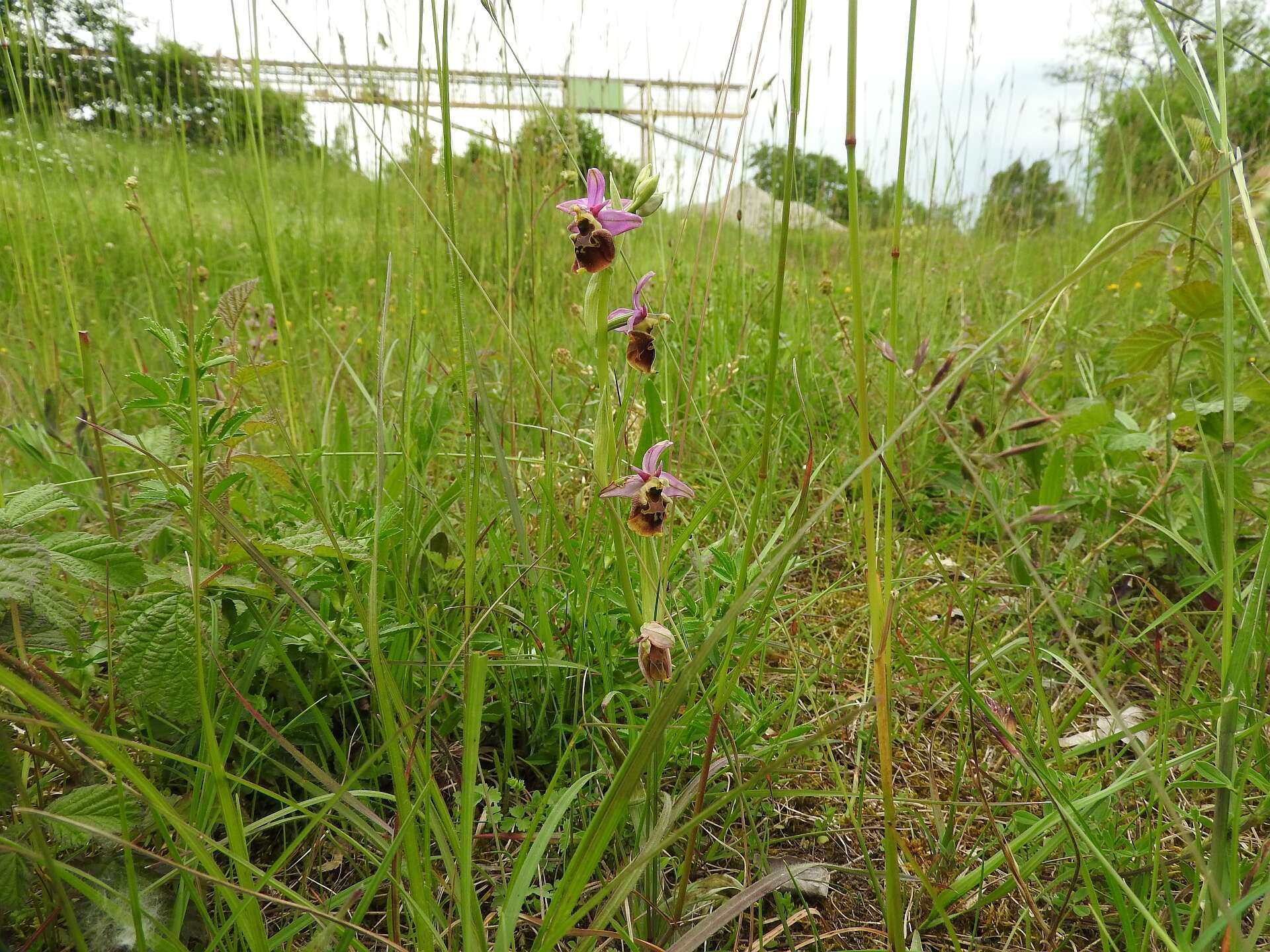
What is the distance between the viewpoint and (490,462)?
4.70ft

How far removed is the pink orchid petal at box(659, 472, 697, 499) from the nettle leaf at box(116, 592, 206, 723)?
1.75 ft

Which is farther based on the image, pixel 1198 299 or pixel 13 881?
pixel 1198 299

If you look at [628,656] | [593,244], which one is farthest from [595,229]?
[628,656]

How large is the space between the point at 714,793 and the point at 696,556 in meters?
0.35

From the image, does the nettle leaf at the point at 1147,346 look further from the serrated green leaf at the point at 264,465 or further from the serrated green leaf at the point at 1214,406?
the serrated green leaf at the point at 264,465

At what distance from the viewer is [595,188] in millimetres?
939

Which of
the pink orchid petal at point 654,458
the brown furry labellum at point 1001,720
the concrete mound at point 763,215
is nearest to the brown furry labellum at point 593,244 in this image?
the pink orchid petal at point 654,458

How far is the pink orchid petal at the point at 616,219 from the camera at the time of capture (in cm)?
89

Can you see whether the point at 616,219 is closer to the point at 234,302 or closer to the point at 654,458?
the point at 654,458

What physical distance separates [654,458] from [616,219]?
293 mm

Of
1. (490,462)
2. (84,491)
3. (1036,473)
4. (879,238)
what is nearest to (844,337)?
(1036,473)

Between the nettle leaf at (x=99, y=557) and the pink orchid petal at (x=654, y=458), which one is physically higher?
the pink orchid petal at (x=654, y=458)

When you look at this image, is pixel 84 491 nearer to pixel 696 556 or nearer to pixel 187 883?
pixel 187 883

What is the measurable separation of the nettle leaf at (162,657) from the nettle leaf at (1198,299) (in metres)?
1.56
